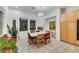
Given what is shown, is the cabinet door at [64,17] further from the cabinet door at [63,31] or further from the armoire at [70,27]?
the cabinet door at [63,31]

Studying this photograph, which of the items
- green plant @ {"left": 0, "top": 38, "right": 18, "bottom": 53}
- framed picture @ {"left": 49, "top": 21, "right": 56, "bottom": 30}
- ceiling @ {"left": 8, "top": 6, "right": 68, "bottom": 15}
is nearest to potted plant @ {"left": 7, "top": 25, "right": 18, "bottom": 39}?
green plant @ {"left": 0, "top": 38, "right": 18, "bottom": 53}

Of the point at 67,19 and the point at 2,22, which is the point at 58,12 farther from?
the point at 2,22

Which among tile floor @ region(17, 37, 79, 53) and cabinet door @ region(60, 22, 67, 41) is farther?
cabinet door @ region(60, 22, 67, 41)

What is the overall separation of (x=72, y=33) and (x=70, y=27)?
0.16 m

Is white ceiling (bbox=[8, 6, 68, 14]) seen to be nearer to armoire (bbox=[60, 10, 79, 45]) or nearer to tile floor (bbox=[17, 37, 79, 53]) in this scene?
armoire (bbox=[60, 10, 79, 45])

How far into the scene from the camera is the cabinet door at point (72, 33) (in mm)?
2399

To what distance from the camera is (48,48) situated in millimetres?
2381

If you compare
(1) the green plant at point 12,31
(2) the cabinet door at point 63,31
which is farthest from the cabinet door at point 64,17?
(1) the green plant at point 12,31

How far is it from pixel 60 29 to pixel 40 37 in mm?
507

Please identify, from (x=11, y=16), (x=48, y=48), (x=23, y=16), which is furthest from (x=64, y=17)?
(x=11, y=16)

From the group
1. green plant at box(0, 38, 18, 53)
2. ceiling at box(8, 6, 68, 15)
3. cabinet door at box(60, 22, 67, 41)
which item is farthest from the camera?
cabinet door at box(60, 22, 67, 41)

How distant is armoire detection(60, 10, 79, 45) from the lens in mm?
2408
